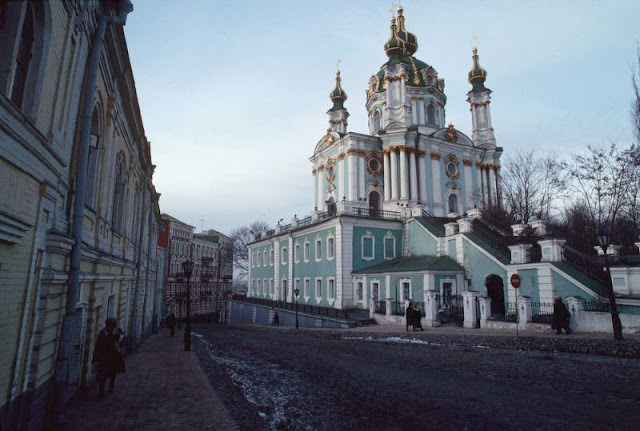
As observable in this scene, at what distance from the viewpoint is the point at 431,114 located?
143 feet

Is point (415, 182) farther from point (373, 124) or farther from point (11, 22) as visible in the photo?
point (11, 22)

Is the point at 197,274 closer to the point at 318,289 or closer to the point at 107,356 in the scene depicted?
the point at 318,289

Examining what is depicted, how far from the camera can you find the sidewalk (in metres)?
5.80

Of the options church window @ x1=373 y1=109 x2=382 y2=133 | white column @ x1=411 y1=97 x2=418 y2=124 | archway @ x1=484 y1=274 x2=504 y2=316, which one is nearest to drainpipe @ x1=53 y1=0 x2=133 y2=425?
archway @ x1=484 y1=274 x2=504 y2=316

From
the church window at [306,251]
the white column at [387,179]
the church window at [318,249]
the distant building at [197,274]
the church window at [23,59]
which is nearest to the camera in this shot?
the church window at [23,59]

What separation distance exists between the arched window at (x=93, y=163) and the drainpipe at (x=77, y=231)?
57.9 inches

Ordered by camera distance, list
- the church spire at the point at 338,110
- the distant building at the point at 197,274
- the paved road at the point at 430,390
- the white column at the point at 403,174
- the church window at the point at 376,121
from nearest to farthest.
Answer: the paved road at the point at 430,390, the white column at the point at 403,174, the church window at the point at 376,121, the church spire at the point at 338,110, the distant building at the point at 197,274

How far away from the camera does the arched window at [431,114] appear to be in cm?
4328

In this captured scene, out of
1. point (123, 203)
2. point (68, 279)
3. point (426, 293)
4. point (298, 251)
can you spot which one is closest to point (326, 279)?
point (298, 251)

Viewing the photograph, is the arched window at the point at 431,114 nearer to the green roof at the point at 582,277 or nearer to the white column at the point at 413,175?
the white column at the point at 413,175

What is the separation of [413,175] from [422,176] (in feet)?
4.08

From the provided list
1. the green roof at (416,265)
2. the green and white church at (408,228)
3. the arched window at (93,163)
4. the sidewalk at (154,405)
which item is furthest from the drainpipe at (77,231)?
the green roof at (416,265)

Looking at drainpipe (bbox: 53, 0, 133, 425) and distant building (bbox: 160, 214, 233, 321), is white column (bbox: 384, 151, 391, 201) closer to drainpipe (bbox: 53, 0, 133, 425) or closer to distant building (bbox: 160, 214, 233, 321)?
distant building (bbox: 160, 214, 233, 321)

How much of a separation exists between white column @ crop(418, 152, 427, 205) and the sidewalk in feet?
100
